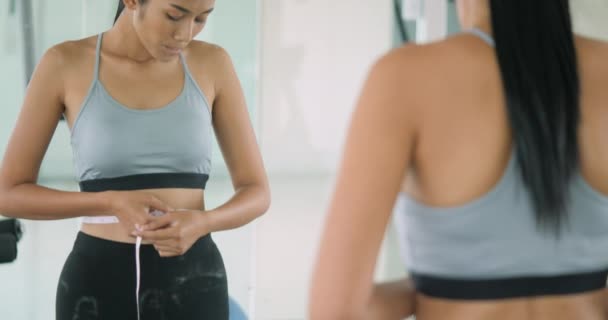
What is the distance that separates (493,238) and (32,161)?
40.8 inches

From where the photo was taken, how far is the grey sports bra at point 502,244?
881mm

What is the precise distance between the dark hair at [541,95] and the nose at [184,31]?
0.81 m

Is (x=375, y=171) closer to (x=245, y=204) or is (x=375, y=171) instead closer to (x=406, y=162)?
(x=406, y=162)

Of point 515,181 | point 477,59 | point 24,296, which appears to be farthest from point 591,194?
point 24,296

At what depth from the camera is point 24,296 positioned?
3119 mm

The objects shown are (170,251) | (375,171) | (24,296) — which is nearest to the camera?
(375,171)

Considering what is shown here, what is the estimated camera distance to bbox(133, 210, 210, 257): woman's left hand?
1.51 m

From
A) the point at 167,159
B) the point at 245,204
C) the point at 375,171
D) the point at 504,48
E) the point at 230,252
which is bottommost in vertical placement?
the point at 230,252

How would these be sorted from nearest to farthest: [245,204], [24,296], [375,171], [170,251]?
[375,171] → [170,251] → [245,204] → [24,296]

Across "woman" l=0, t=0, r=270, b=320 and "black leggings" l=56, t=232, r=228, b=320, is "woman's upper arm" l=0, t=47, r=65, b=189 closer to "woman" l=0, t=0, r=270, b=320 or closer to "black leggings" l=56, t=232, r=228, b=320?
"woman" l=0, t=0, r=270, b=320

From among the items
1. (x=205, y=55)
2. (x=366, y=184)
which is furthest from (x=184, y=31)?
(x=366, y=184)

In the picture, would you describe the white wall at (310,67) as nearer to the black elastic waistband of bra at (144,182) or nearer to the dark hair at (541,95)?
the black elastic waistband of bra at (144,182)

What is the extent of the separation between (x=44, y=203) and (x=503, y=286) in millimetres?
1001

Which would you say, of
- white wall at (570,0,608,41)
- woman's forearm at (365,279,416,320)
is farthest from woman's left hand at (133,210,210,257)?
white wall at (570,0,608,41)
